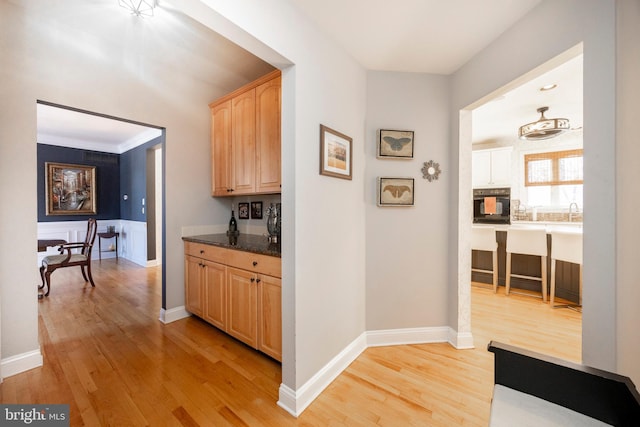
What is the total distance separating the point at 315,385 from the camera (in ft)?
5.59

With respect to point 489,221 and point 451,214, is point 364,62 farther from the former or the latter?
point 489,221

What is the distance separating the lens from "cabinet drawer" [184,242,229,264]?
7.79ft

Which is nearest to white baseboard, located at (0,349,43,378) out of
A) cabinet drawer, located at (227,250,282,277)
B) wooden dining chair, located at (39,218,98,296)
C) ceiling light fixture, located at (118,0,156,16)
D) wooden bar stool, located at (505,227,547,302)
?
cabinet drawer, located at (227,250,282,277)

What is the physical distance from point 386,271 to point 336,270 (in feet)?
2.14

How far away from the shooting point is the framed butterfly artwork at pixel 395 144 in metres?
2.32

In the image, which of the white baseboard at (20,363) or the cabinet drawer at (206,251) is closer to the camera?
the white baseboard at (20,363)

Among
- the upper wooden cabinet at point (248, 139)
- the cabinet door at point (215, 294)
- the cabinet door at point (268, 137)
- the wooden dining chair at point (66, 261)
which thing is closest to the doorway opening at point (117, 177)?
the wooden dining chair at point (66, 261)

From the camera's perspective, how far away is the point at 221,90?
3107mm

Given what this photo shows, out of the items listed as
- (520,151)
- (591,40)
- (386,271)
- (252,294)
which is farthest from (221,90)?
(520,151)

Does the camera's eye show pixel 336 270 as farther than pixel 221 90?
No

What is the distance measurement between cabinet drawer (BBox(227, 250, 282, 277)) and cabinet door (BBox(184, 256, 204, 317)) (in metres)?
0.64

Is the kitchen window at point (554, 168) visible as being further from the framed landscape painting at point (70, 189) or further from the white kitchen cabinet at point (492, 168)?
the framed landscape painting at point (70, 189)

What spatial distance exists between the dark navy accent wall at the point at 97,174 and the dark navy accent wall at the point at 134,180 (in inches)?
6.5

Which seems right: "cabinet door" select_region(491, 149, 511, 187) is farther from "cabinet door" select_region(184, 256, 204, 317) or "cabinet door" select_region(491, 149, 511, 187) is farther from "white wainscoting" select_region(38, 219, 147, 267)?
"white wainscoting" select_region(38, 219, 147, 267)
